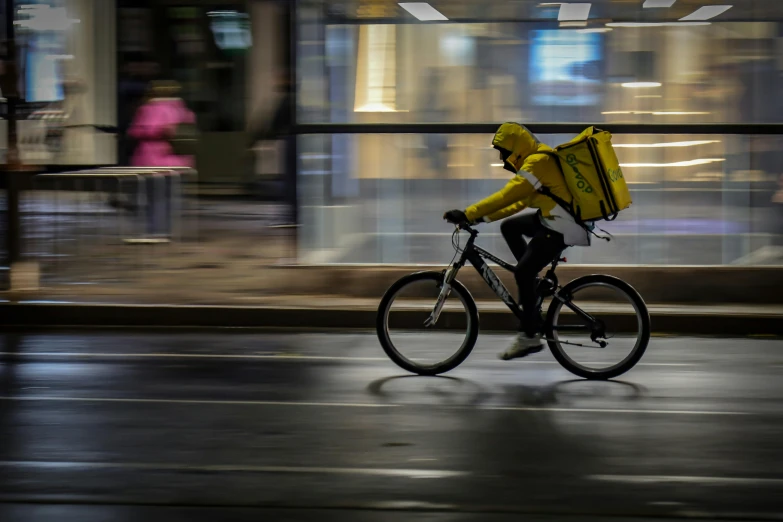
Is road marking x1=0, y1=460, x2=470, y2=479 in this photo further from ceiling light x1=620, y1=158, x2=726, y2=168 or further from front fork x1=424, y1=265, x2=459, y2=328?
ceiling light x1=620, y1=158, x2=726, y2=168

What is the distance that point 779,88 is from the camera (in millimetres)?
12141

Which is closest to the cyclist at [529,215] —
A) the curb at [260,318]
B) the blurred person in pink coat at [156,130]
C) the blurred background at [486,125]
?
the curb at [260,318]

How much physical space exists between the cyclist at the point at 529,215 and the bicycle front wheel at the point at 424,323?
345mm

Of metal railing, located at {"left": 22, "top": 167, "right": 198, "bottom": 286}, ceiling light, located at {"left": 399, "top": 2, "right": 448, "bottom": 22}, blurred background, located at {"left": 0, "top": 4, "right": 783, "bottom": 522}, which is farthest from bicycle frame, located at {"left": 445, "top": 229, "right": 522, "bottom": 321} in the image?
metal railing, located at {"left": 22, "top": 167, "right": 198, "bottom": 286}

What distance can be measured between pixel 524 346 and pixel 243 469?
9.78 ft

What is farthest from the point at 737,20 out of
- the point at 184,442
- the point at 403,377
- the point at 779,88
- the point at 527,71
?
the point at 184,442

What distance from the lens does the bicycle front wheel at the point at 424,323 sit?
338 inches

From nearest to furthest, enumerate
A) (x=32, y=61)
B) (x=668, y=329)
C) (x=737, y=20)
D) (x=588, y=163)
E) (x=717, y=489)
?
(x=717, y=489)
(x=588, y=163)
(x=668, y=329)
(x=737, y=20)
(x=32, y=61)

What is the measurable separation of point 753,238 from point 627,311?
14.1 feet

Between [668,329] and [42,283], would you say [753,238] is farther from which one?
[42,283]

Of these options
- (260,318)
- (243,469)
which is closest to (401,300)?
(260,318)

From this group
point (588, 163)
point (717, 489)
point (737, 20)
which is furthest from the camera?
point (737, 20)

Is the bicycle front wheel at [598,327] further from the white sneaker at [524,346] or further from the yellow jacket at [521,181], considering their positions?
the yellow jacket at [521,181]

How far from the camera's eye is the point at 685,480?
5.88 meters
